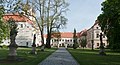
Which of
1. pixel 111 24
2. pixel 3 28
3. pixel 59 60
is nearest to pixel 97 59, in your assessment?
pixel 59 60

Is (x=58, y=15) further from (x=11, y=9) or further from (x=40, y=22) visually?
(x=11, y=9)

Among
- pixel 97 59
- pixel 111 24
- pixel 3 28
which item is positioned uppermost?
pixel 111 24

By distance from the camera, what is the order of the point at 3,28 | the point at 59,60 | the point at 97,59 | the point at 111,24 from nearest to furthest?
1. the point at 3,28
2. the point at 59,60
3. the point at 97,59
4. the point at 111,24

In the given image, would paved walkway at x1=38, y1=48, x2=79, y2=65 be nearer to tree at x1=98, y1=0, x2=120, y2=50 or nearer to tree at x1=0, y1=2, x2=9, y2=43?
tree at x1=0, y1=2, x2=9, y2=43

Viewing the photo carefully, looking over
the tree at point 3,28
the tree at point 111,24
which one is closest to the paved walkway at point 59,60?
the tree at point 3,28

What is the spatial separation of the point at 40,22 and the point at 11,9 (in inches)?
2125

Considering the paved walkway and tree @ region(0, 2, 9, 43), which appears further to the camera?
the paved walkway

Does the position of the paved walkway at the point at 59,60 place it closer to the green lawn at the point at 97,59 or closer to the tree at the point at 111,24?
the green lawn at the point at 97,59

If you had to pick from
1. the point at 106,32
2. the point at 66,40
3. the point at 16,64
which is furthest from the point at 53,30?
the point at 66,40

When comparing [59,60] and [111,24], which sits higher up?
[111,24]

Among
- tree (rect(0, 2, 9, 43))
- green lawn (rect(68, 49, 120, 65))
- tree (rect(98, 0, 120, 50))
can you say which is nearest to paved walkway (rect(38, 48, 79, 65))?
green lawn (rect(68, 49, 120, 65))

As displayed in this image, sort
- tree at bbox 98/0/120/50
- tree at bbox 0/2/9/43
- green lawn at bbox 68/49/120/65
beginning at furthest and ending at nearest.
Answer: tree at bbox 98/0/120/50 → green lawn at bbox 68/49/120/65 → tree at bbox 0/2/9/43

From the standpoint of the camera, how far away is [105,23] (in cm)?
5962

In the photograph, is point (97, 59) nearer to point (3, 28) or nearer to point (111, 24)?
point (3, 28)
